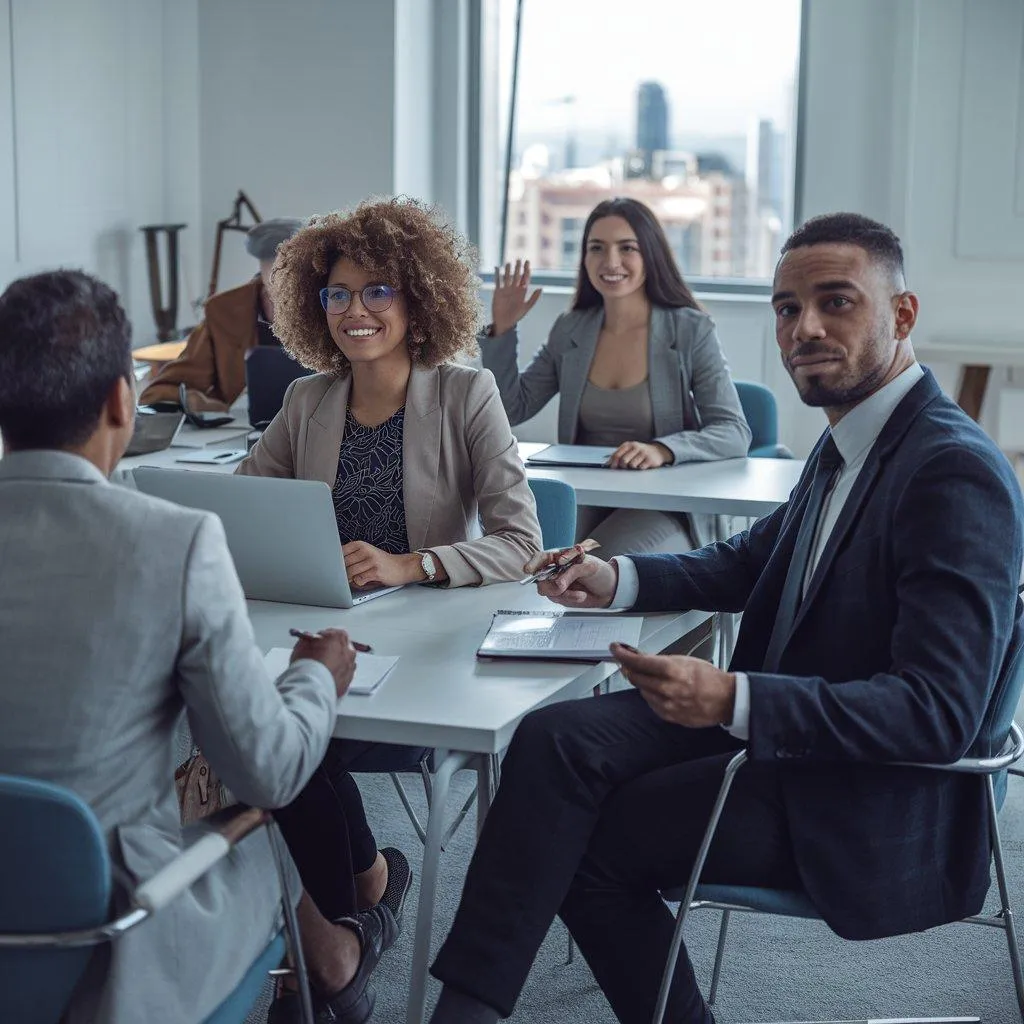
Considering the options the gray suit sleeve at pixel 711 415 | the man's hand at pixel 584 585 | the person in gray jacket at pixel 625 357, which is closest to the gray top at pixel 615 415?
the person in gray jacket at pixel 625 357

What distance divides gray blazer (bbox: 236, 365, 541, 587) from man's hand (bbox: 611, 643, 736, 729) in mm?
754

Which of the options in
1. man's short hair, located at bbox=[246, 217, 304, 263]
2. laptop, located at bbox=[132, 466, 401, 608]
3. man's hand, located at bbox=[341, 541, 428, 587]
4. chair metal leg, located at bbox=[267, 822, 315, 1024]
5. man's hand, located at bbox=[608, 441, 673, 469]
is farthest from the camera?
man's short hair, located at bbox=[246, 217, 304, 263]

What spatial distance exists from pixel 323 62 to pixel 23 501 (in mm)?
5685

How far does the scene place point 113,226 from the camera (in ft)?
21.7

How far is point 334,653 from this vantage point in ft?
5.97

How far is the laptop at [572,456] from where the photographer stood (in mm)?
3725

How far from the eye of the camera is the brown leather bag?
88.7 inches

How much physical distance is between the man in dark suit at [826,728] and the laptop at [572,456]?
1669 millimetres

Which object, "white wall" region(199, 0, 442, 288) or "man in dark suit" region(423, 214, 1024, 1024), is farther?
"white wall" region(199, 0, 442, 288)

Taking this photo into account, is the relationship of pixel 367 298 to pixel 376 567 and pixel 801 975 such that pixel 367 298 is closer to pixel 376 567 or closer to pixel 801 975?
→ pixel 376 567

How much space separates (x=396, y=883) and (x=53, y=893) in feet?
4.35

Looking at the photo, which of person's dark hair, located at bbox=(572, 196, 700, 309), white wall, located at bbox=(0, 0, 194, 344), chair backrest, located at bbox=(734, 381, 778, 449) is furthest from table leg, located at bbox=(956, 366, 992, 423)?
white wall, located at bbox=(0, 0, 194, 344)

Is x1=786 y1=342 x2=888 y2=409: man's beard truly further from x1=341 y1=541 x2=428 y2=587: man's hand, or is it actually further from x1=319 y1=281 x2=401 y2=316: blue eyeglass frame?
x1=319 y1=281 x2=401 y2=316: blue eyeglass frame

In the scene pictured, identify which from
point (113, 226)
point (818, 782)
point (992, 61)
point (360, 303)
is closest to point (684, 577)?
point (818, 782)
